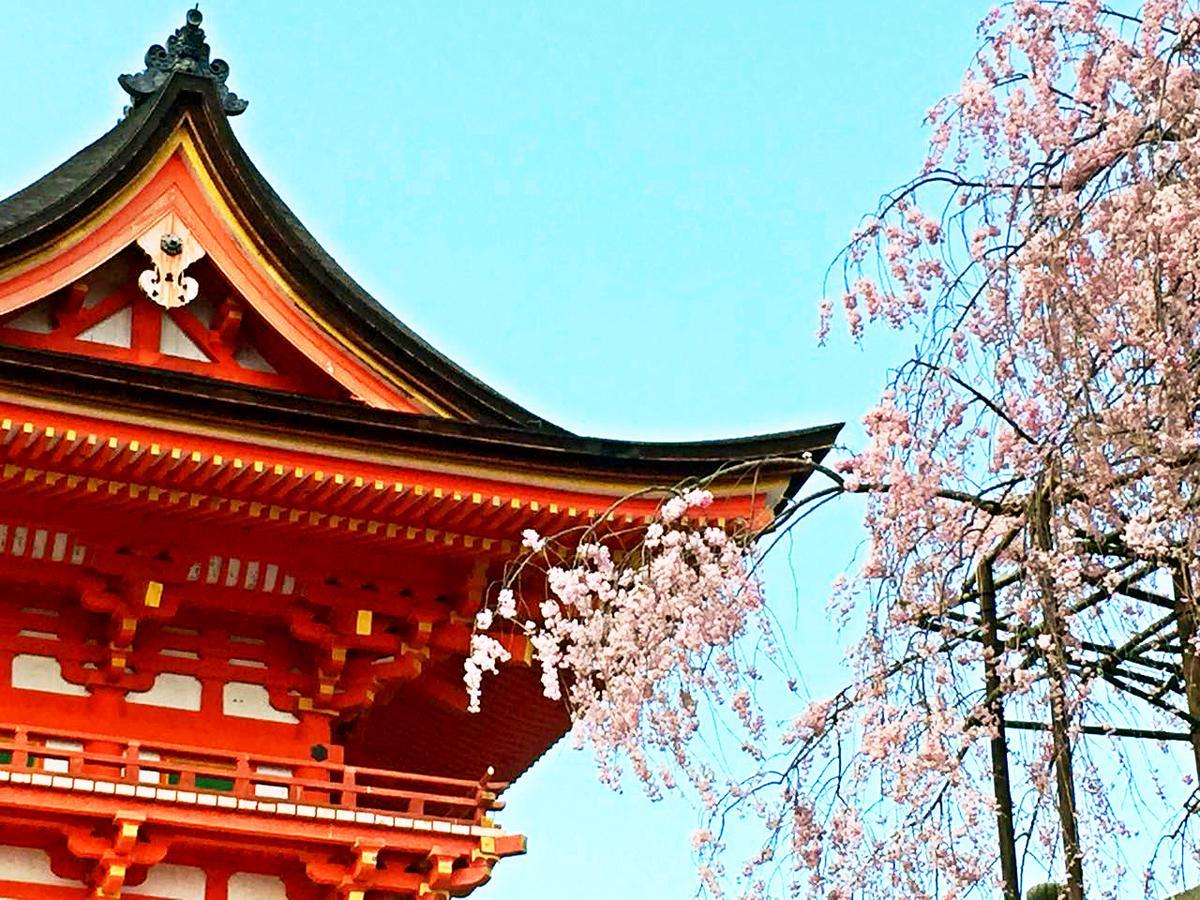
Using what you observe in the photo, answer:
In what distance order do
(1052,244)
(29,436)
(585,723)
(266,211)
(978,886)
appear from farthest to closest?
1. (266,211)
2. (29,436)
3. (585,723)
4. (978,886)
5. (1052,244)

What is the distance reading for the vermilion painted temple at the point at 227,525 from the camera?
9.55 metres

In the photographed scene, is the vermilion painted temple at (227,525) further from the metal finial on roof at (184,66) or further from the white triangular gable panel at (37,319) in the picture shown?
the metal finial on roof at (184,66)

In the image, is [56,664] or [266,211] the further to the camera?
[266,211]

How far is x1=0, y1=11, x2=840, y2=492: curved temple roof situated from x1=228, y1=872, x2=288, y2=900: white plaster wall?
237 cm

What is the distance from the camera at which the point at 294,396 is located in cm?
998

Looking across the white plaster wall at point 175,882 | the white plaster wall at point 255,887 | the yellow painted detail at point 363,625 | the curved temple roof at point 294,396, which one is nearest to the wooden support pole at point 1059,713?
the curved temple roof at point 294,396

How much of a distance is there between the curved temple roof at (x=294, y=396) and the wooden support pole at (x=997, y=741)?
10.4 feet

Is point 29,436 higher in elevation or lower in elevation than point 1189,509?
higher

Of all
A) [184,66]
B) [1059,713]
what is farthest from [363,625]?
[1059,713]

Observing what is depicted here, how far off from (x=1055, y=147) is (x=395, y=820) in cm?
520

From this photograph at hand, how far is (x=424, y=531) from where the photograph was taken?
1027 cm

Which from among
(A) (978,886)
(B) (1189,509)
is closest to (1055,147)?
(B) (1189,509)

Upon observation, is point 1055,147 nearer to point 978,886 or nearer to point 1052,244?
point 1052,244

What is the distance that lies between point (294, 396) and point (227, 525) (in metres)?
0.81
